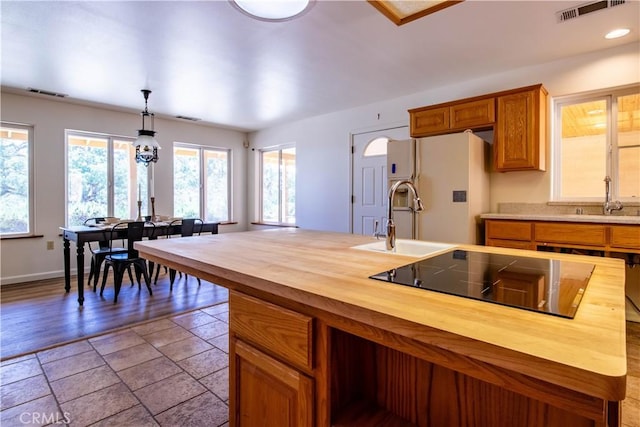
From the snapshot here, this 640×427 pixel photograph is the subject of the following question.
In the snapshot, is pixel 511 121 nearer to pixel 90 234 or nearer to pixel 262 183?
pixel 90 234

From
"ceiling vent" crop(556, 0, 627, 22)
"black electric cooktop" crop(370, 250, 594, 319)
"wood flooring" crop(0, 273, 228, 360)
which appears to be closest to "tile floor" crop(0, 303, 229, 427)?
"wood flooring" crop(0, 273, 228, 360)

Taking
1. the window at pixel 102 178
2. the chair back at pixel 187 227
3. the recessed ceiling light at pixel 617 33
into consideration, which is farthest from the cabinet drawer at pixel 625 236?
the window at pixel 102 178

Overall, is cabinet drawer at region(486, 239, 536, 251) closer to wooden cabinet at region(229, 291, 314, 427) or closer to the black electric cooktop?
the black electric cooktop

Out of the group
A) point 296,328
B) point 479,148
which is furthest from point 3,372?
point 479,148

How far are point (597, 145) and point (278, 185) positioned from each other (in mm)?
4716

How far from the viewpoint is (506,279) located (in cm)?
95

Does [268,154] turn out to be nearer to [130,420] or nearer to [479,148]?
[479,148]

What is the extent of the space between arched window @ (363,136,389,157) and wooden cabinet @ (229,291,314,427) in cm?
379

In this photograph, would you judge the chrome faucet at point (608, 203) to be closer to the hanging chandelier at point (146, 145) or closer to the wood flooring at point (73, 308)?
the wood flooring at point (73, 308)

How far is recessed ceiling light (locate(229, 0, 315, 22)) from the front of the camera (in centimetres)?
174

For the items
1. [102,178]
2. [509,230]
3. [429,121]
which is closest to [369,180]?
[429,121]

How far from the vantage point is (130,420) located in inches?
65.6

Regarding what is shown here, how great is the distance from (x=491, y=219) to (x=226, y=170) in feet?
16.2

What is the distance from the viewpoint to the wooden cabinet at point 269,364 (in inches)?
37.6
